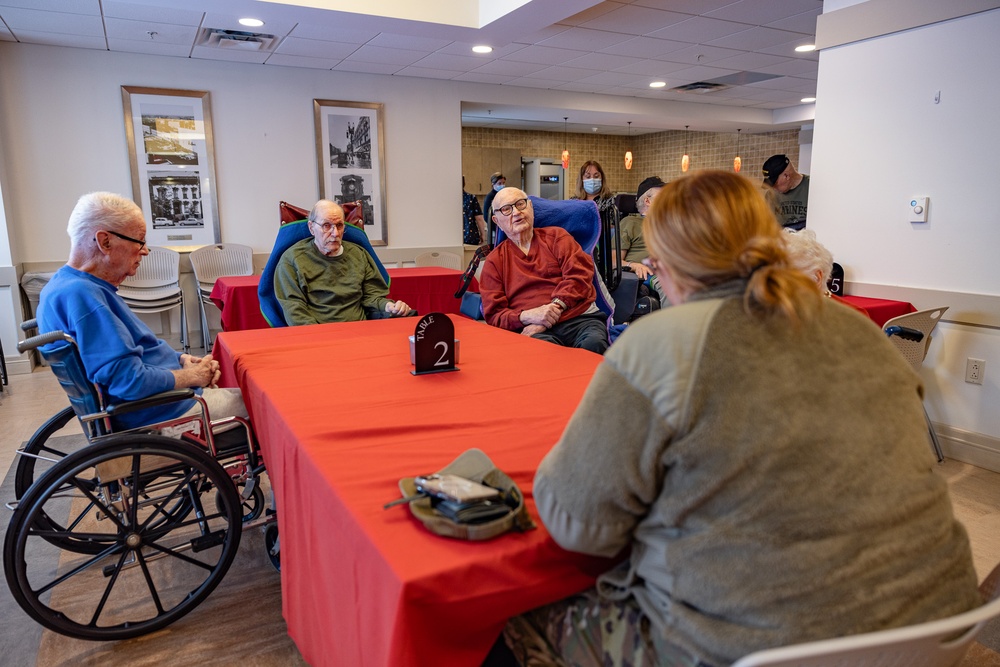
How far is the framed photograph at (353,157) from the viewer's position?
6707mm

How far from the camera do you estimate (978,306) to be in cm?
310

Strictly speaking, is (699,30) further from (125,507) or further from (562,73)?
(125,507)

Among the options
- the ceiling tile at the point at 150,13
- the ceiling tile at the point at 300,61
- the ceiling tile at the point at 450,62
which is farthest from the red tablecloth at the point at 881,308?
the ceiling tile at the point at 300,61

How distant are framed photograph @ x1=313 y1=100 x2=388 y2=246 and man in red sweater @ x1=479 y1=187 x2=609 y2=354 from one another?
11.7 ft

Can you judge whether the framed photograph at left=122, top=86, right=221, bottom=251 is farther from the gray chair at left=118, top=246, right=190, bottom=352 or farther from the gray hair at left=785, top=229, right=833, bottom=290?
the gray hair at left=785, top=229, right=833, bottom=290

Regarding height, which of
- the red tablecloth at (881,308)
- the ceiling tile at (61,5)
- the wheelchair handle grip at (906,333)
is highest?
the ceiling tile at (61,5)

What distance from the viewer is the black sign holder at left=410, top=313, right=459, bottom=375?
201 centimetres

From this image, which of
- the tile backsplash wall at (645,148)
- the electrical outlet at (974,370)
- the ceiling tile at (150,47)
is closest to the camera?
the electrical outlet at (974,370)

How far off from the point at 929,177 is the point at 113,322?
3.57m

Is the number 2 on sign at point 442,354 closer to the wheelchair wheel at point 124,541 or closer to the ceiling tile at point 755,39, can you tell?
the wheelchair wheel at point 124,541

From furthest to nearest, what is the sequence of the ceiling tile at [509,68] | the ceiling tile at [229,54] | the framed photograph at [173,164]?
the ceiling tile at [509,68] < the framed photograph at [173,164] < the ceiling tile at [229,54]

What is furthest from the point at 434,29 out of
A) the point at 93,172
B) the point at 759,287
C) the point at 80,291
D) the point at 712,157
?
the point at 712,157

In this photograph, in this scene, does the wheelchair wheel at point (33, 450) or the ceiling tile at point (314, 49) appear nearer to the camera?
the wheelchair wheel at point (33, 450)

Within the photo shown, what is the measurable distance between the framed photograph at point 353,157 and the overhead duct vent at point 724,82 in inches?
144
